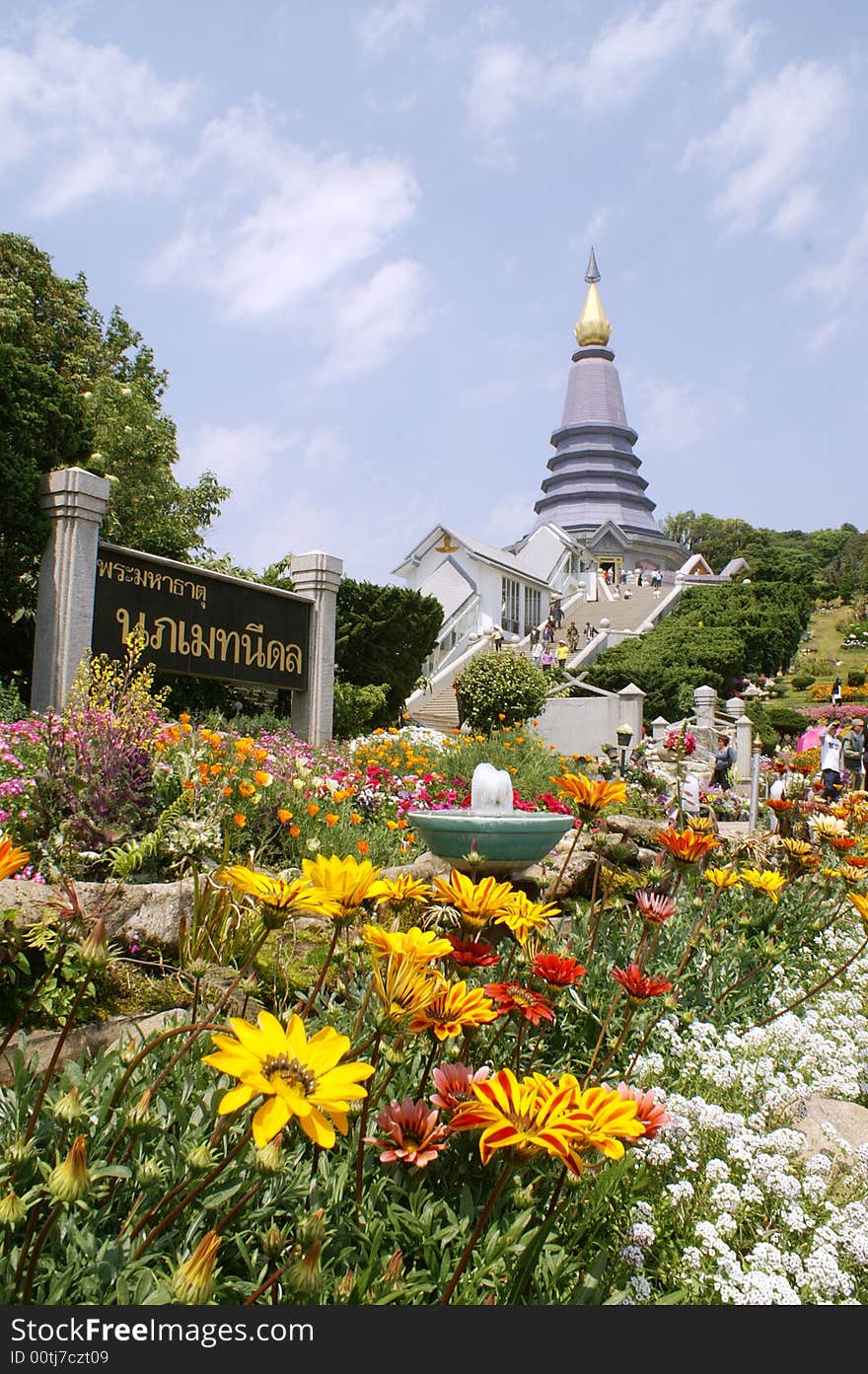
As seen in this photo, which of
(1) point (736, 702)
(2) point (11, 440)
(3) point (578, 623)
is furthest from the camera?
(3) point (578, 623)

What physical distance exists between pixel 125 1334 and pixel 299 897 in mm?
745

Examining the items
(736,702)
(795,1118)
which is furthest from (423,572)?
(795,1118)

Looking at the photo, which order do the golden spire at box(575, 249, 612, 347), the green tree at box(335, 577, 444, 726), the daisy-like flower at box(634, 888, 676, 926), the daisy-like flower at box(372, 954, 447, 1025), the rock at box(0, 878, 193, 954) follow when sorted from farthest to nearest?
the golden spire at box(575, 249, 612, 347) → the green tree at box(335, 577, 444, 726) → the rock at box(0, 878, 193, 954) → the daisy-like flower at box(634, 888, 676, 926) → the daisy-like flower at box(372, 954, 447, 1025)

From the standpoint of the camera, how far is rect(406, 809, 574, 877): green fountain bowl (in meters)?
4.89

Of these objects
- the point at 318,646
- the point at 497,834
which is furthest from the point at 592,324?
the point at 497,834

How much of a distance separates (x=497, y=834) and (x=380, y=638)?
46.1ft

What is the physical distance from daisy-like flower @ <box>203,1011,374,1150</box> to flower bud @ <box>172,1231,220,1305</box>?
0.15m

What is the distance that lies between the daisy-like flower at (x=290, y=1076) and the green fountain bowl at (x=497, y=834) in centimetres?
346

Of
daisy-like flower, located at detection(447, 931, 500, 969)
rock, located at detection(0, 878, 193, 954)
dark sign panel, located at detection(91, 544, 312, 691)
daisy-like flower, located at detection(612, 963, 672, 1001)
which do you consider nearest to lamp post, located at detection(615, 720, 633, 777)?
dark sign panel, located at detection(91, 544, 312, 691)

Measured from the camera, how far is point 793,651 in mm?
42500

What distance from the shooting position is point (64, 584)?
9.92 meters

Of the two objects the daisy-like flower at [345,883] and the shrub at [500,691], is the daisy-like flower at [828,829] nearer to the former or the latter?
the daisy-like flower at [345,883]

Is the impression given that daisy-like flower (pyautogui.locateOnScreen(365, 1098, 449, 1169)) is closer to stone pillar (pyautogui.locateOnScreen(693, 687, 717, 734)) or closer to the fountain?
the fountain

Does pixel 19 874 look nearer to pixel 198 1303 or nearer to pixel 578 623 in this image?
pixel 198 1303
